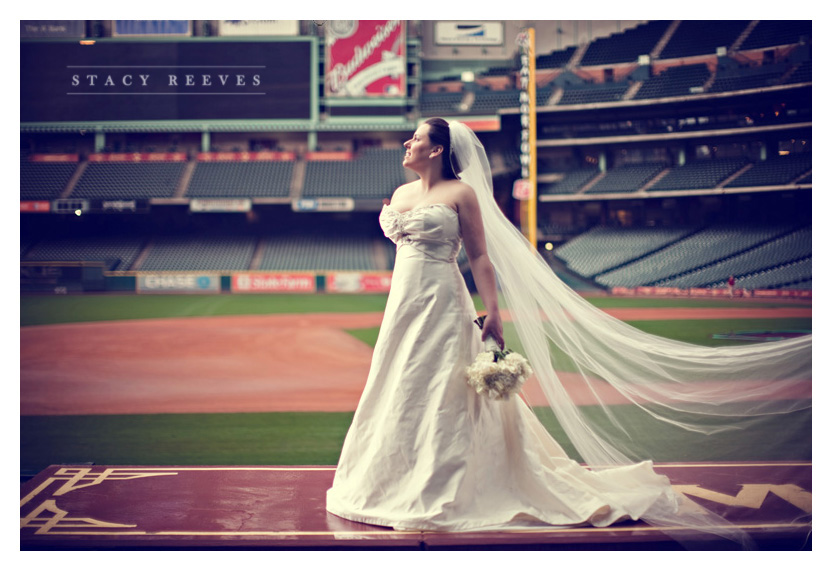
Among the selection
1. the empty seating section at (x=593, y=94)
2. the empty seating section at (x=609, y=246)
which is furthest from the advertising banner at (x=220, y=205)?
the empty seating section at (x=593, y=94)

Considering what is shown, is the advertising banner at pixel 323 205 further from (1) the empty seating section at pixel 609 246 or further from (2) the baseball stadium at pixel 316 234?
(1) the empty seating section at pixel 609 246

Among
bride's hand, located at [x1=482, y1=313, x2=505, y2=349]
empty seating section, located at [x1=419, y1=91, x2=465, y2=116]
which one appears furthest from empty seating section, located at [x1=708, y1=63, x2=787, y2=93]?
bride's hand, located at [x1=482, y1=313, x2=505, y2=349]

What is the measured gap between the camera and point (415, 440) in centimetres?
300

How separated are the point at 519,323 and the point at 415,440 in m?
0.92

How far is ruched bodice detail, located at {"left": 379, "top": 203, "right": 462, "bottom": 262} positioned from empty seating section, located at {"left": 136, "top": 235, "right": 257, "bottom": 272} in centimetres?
2380

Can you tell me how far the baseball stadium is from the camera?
3570mm

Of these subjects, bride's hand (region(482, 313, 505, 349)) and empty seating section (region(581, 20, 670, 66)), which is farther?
empty seating section (region(581, 20, 670, 66))

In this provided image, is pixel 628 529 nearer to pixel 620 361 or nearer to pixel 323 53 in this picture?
pixel 620 361

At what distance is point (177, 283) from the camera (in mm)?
24766

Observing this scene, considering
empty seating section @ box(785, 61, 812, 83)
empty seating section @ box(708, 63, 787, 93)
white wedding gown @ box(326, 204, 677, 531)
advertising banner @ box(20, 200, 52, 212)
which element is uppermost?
empty seating section @ box(708, 63, 787, 93)

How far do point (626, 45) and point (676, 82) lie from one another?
419 centimetres

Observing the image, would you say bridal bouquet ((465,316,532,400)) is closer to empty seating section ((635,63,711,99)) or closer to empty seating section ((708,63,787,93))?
empty seating section ((708,63,787,93))

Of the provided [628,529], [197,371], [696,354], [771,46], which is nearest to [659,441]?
[696,354]

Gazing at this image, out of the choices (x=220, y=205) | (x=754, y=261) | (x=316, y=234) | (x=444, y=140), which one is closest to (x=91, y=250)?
(x=220, y=205)
